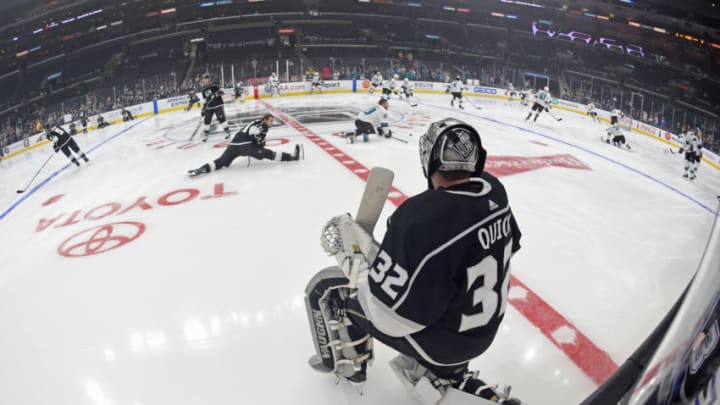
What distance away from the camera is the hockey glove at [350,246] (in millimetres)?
2012

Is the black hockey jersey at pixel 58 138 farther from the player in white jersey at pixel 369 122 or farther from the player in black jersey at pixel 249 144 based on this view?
the player in white jersey at pixel 369 122

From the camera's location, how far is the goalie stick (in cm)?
207

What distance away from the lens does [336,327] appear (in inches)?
84.0

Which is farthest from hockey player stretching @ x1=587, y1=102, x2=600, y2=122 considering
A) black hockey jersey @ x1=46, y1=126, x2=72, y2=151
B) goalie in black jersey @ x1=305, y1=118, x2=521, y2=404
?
goalie in black jersey @ x1=305, y1=118, x2=521, y2=404

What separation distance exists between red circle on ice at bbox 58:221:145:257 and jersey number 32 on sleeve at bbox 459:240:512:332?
411 cm

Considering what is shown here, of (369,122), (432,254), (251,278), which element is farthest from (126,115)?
(432,254)

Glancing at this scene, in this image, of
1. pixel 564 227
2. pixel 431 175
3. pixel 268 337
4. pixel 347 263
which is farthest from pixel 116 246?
pixel 564 227

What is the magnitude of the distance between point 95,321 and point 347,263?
94.0 inches

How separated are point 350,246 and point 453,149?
708 millimetres

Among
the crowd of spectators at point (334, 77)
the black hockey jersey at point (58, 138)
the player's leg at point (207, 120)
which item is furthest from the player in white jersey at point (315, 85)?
the black hockey jersey at point (58, 138)

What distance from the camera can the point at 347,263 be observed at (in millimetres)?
2035

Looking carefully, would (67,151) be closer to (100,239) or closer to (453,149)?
(100,239)

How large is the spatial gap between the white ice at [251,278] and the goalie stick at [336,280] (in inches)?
13.9

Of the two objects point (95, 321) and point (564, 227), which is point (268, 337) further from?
point (564, 227)
